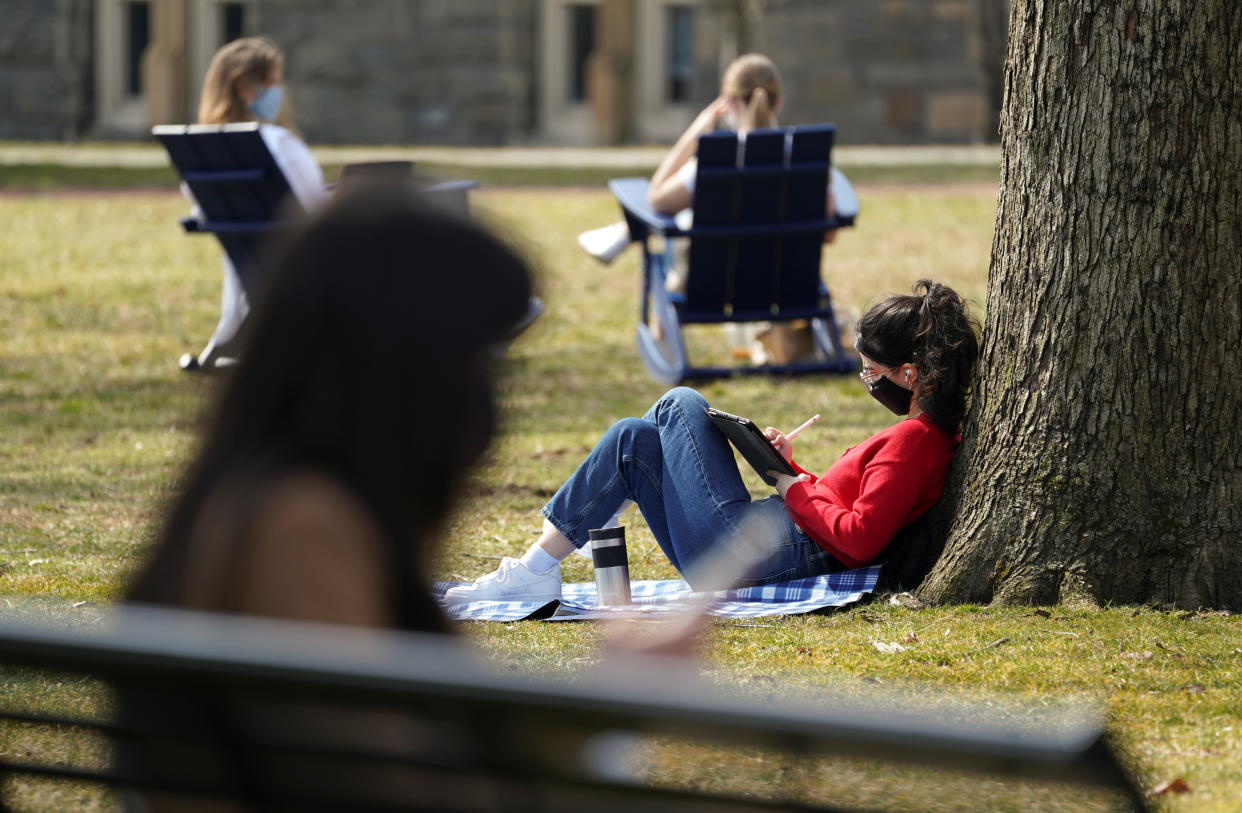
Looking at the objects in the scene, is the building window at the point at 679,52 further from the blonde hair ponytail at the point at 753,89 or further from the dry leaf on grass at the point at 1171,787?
the dry leaf on grass at the point at 1171,787

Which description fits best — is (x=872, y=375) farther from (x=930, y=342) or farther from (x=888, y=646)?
(x=888, y=646)

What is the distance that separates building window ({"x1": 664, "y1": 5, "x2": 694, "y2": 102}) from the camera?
69.8ft

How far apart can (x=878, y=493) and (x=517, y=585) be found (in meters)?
1.04

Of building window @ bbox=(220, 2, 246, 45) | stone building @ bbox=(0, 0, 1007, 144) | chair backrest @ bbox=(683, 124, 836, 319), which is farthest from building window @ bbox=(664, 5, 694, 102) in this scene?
chair backrest @ bbox=(683, 124, 836, 319)

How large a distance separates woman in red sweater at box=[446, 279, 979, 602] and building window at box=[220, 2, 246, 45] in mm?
19596

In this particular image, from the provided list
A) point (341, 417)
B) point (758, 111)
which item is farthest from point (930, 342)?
point (758, 111)

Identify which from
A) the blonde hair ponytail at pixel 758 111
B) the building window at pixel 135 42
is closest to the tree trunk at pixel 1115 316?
the blonde hair ponytail at pixel 758 111

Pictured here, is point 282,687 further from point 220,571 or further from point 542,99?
point 542,99

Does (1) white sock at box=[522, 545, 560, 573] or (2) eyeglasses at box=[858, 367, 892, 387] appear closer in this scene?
(2) eyeglasses at box=[858, 367, 892, 387]

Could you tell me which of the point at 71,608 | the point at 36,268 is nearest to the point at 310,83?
the point at 36,268

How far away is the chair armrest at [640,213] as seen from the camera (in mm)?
7781

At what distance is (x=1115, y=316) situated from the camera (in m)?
3.86

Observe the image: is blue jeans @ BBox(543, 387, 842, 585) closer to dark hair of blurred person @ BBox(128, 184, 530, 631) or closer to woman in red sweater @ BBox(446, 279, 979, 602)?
woman in red sweater @ BBox(446, 279, 979, 602)

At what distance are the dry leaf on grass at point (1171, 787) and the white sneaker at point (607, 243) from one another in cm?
560
